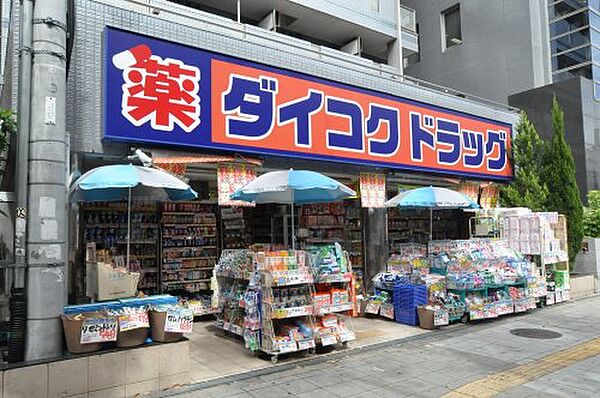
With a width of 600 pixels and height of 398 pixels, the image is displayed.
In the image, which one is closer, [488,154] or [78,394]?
[78,394]

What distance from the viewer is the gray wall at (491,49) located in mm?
20391

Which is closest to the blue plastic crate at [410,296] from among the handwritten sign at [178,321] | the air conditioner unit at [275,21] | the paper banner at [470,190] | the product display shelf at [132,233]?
the paper banner at [470,190]

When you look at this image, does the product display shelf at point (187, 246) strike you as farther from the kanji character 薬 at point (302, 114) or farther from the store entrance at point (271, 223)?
the kanji character 薬 at point (302, 114)

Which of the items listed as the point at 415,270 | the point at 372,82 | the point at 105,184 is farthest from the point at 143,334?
the point at 372,82

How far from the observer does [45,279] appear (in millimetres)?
5184

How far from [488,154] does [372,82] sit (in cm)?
474

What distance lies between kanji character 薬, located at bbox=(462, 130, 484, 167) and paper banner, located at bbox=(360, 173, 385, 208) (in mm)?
3305

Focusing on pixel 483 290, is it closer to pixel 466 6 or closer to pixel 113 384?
pixel 113 384

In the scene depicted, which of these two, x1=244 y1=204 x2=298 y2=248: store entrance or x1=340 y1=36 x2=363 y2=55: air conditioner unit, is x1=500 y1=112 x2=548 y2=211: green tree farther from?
x1=340 y1=36 x2=363 y2=55: air conditioner unit

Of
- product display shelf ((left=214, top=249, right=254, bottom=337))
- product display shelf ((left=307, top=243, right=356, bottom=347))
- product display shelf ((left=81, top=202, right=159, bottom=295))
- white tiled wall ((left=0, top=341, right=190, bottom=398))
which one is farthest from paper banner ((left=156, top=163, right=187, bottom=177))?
white tiled wall ((left=0, top=341, right=190, bottom=398))

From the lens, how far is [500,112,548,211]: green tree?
1295cm

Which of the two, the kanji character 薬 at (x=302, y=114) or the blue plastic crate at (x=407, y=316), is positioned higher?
the kanji character 薬 at (x=302, y=114)

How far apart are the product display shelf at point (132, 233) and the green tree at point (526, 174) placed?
10.0 metres

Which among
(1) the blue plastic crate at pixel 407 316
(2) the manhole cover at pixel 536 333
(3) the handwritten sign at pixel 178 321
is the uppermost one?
(3) the handwritten sign at pixel 178 321
